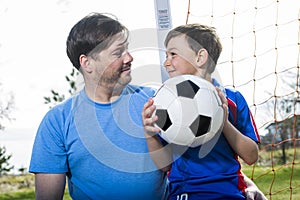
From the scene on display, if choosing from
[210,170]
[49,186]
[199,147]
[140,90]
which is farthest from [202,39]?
[49,186]

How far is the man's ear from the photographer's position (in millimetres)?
2695

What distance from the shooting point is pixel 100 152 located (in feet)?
8.84

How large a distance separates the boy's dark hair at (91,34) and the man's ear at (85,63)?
0.02 meters

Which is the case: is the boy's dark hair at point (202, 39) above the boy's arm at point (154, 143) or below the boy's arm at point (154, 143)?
above

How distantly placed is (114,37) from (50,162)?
0.68m

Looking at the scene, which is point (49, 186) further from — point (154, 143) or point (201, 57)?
point (201, 57)

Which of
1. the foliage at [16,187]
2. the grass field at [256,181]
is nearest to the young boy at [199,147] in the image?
the grass field at [256,181]

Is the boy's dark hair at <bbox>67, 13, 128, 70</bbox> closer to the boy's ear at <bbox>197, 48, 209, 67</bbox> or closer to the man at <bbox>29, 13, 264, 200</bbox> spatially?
the man at <bbox>29, 13, 264, 200</bbox>

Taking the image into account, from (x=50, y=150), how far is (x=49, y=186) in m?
0.18

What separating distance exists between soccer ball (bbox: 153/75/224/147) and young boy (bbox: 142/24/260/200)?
11cm

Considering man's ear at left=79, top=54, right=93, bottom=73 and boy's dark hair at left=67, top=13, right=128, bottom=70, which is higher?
boy's dark hair at left=67, top=13, right=128, bottom=70

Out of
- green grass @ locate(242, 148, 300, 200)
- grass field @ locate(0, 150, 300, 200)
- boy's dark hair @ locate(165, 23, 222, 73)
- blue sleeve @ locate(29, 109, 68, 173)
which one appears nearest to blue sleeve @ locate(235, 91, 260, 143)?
boy's dark hair @ locate(165, 23, 222, 73)

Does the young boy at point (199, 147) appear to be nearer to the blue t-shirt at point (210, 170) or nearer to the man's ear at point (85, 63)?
the blue t-shirt at point (210, 170)

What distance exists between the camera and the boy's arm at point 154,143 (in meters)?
2.38
